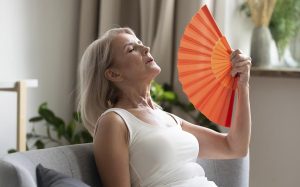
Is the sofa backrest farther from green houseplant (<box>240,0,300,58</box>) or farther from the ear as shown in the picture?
green houseplant (<box>240,0,300,58</box>)

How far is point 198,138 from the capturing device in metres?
1.68

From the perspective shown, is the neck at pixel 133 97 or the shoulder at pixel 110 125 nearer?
the shoulder at pixel 110 125

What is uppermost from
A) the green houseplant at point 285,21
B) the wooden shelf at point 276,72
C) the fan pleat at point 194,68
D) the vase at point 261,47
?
the green houseplant at point 285,21

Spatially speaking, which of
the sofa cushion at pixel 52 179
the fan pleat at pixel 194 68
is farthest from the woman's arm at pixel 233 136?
the sofa cushion at pixel 52 179

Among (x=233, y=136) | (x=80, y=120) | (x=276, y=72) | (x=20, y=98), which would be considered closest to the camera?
(x=233, y=136)

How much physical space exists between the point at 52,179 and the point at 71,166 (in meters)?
0.17

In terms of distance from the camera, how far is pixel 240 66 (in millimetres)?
1555

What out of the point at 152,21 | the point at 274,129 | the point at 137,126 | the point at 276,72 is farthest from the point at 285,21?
the point at 137,126

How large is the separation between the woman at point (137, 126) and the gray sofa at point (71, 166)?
0.13ft

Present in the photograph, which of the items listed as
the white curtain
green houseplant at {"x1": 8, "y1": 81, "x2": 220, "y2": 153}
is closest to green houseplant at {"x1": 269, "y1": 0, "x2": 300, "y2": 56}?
the white curtain

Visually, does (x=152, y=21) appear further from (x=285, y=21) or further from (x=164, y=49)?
(x=285, y=21)

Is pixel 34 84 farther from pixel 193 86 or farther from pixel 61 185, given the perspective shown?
pixel 61 185

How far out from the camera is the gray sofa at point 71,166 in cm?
113

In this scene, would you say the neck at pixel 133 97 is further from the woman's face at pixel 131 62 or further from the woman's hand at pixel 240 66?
the woman's hand at pixel 240 66
